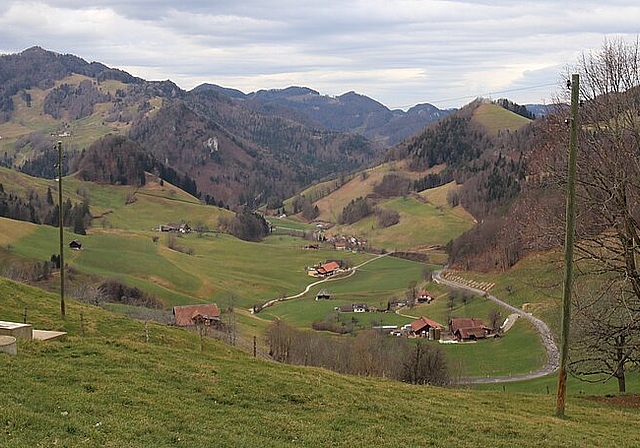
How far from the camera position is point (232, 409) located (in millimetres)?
16344

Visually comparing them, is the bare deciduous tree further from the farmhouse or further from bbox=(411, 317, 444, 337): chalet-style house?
the farmhouse

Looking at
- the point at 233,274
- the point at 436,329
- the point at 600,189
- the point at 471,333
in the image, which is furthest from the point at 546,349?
the point at 233,274

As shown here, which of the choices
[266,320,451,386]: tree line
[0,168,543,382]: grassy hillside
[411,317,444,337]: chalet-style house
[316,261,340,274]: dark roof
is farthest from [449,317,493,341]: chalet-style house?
[316,261,340,274]: dark roof

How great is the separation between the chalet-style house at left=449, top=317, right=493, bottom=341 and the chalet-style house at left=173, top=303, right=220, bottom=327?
31.8 metres

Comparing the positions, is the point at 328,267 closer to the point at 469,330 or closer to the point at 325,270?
the point at 325,270

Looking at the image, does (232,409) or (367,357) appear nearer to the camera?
(232,409)

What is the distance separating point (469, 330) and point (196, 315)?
35889mm

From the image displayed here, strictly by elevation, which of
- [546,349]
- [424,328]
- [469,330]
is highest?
[546,349]

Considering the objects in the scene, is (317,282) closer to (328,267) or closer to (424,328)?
(328,267)

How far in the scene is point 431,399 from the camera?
2075cm

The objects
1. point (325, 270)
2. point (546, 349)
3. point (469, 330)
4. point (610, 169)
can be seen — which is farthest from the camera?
point (325, 270)

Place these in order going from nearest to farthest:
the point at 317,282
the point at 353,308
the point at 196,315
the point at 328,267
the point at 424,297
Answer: the point at 196,315
the point at 353,308
the point at 424,297
the point at 317,282
the point at 328,267

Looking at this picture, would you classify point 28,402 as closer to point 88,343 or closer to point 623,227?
point 88,343

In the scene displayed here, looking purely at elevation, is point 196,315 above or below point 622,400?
below
